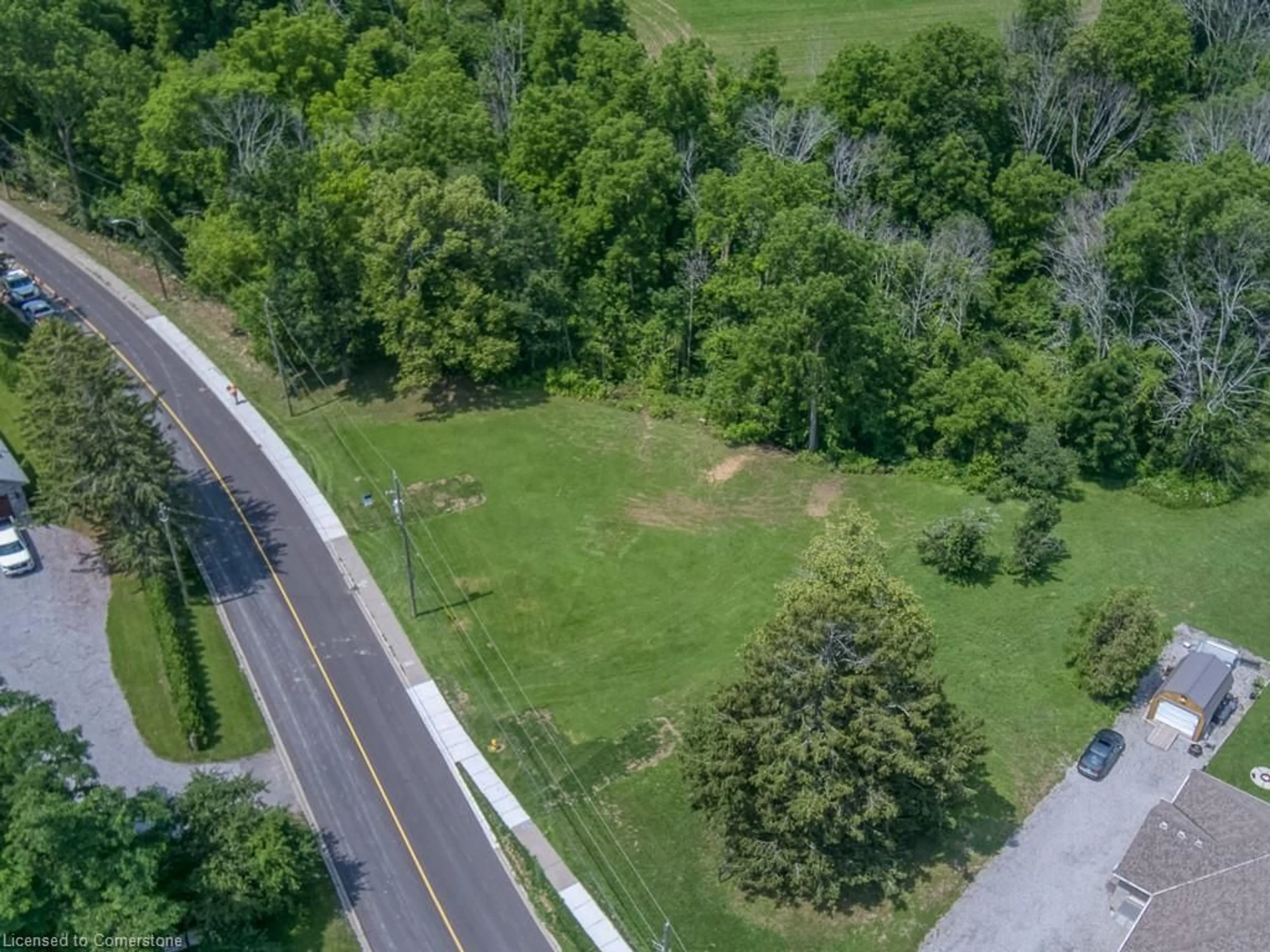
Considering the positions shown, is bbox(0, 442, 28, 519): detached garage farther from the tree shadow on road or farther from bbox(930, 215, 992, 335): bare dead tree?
bbox(930, 215, 992, 335): bare dead tree

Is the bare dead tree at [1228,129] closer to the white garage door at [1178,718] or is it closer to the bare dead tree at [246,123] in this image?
the white garage door at [1178,718]

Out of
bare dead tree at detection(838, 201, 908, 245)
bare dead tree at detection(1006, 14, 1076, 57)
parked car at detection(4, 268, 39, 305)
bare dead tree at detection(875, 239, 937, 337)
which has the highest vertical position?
bare dead tree at detection(1006, 14, 1076, 57)

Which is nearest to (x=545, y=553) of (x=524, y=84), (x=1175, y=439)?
(x=1175, y=439)

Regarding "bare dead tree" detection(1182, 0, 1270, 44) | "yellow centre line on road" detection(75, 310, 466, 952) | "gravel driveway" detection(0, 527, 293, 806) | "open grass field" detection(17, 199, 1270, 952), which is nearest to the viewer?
"yellow centre line on road" detection(75, 310, 466, 952)

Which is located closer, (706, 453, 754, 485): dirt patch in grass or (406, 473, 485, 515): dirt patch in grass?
(406, 473, 485, 515): dirt patch in grass

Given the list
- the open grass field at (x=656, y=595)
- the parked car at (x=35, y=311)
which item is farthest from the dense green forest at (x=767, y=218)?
the parked car at (x=35, y=311)

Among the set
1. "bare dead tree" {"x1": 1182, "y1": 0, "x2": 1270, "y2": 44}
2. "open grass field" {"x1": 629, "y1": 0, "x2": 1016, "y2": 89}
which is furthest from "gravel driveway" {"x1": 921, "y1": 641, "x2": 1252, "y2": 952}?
"open grass field" {"x1": 629, "y1": 0, "x2": 1016, "y2": 89}

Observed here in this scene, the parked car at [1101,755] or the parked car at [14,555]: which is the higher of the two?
the parked car at [14,555]
